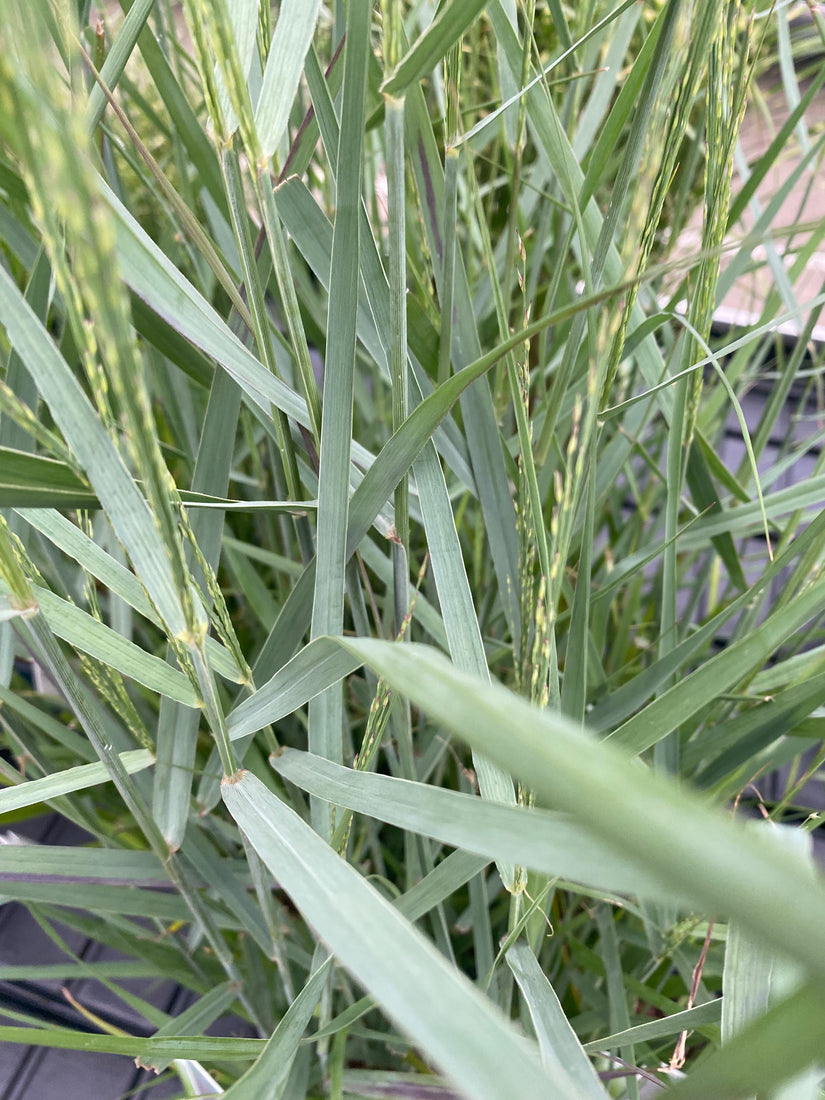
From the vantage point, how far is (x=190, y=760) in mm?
255

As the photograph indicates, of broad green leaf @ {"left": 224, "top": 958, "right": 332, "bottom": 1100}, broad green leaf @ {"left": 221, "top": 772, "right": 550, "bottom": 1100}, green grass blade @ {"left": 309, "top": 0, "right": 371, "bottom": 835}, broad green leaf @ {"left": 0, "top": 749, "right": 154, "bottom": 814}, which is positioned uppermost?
green grass blade @ {"left": 309, "top": 0, "right": 371, "bottom": 835}

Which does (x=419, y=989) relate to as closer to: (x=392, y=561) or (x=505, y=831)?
(x=505, y=831)

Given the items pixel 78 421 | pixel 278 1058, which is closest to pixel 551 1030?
pixel 278 1058

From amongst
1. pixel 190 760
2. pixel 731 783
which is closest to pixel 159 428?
pixel 190 760

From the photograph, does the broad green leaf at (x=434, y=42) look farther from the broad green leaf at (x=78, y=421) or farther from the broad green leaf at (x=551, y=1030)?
the broad green leaf at (x=551, y=1030)

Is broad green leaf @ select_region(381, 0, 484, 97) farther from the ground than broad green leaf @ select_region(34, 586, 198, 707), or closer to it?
farther from the ground

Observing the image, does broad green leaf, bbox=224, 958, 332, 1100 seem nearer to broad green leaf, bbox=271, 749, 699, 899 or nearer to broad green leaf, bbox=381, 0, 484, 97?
broad green leaf, bbox=271, 749, 699, 899

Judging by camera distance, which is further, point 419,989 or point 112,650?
point 112,650

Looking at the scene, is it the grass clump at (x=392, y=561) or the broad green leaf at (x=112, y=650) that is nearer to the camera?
the grass clump at (x=392, y=561)

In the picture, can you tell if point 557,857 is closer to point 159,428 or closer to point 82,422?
point 82,422

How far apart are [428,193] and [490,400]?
2.5 inches

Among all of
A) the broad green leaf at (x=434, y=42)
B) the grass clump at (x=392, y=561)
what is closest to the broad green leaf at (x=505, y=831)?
the grass clump at (x=392, y=561)

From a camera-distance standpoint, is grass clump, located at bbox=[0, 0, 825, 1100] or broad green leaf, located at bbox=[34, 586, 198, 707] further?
broad green leaf, located at bbox=[34, 586, 198, 707]

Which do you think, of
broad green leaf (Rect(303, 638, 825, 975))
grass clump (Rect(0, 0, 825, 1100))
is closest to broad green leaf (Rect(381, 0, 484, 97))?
grass clump (Rect(0, 0, 825, 1100))
